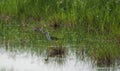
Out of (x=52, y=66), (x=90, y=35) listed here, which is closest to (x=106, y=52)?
(x=52, y=66)

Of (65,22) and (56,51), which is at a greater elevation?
(65,22)

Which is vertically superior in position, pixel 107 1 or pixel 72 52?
pixel 107 1

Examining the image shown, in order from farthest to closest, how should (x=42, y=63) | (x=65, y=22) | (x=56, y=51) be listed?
(x=65, y=22) → (x=56, y=51) → (x=42, y=63)

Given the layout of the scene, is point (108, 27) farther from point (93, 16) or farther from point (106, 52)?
point (106, 52)

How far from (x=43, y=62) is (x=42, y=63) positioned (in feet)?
0.21

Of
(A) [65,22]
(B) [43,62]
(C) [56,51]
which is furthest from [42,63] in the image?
(A) [65,22]

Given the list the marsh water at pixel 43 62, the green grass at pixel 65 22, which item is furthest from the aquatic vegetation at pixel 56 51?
the green grass at pixel 65 22

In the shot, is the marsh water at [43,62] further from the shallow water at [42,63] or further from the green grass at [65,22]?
the green grass at [65,22]

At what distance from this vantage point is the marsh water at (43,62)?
7902 mm

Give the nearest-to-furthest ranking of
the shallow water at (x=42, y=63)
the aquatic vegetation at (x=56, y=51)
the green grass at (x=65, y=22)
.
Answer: the shallow water at (x=42, y=63) → the aquatic vegetation at (x=56, y=51) → the green grass at (x=65, y=22)

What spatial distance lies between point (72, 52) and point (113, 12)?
6.73 feet

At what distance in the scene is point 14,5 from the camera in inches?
500

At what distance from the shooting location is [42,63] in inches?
325

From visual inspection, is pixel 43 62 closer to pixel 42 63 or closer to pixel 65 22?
pixel 42 63
